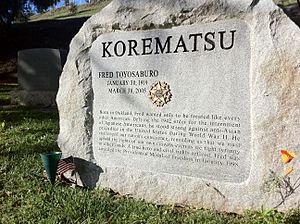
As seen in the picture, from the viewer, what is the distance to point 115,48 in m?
3.52

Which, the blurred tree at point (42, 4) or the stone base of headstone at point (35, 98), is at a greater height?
the blurred tree at point (42, 4)

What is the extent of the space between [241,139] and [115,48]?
54.8 inches

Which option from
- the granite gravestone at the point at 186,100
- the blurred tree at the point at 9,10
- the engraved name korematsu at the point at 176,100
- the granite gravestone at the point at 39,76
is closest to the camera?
the granite gravestone at the point at 186,100

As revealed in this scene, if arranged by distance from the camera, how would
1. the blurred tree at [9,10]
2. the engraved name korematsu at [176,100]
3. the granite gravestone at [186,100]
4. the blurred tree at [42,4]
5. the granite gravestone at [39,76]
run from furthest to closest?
the blurred tree at [42,4]
the blurred tree at [9,10]
the granite gravestone at [39,76]
the engraved name korematsu at [176,100]
the granite gravestone at [186,100]

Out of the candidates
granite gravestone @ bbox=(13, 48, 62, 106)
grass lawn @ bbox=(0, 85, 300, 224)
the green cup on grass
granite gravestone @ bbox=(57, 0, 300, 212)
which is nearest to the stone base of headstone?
granite gravestone @ bbox=(13, 48, 62, 106)

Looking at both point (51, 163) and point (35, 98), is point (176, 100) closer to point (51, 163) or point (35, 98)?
point (51, 163)

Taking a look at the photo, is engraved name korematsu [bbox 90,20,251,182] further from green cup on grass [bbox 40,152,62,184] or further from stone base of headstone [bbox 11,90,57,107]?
stone base of headstone [bbox 11,90,57,107]

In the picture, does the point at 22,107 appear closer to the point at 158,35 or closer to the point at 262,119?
the point at 158,35

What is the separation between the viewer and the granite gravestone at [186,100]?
282 centimetres

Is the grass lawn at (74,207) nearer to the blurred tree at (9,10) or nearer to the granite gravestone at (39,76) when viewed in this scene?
the granite gravestone at (39,76)

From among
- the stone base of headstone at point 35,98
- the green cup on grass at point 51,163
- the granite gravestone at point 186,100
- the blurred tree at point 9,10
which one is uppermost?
the blurred tree at point 9,10

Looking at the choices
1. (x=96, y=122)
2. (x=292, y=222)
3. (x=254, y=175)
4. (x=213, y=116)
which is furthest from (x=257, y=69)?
(x=96, y=122)

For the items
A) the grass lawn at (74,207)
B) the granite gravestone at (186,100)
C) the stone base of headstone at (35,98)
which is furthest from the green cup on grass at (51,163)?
the stone base of headstone at (35,98)

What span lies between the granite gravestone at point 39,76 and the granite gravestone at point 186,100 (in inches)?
217
